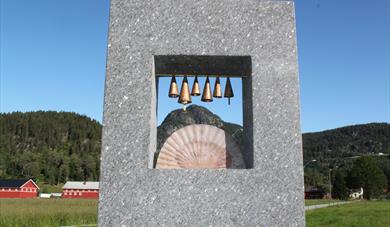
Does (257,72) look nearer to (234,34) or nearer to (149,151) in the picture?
(234,34)

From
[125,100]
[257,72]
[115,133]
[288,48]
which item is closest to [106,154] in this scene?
[115,133]

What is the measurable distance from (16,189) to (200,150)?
3926 inches

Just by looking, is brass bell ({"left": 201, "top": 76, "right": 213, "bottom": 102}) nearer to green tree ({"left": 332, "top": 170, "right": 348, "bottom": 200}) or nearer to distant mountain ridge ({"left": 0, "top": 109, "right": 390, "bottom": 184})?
distant mountain ridge ({"left": 0, "top": 109, "right": 390, "bottom": 184})

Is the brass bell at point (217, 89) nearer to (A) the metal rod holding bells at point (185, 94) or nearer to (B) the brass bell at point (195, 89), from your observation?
(B) the brass bell at point (195, 89)

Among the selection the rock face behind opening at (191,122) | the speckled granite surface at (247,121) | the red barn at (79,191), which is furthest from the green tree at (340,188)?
the speckled granite surface at (247,121)

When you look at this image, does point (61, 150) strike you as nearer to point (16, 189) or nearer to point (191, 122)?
point (16, 189)

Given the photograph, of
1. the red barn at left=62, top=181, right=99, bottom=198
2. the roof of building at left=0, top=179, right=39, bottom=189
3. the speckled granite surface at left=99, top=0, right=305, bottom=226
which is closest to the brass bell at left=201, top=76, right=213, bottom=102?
the speckled granite surface at left=99, top=0, right=305, bottom=226

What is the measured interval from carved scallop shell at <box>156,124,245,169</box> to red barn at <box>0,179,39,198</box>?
321 ft

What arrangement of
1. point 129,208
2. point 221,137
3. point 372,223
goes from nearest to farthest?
point 129,208 < point 221,137 < point 372,223

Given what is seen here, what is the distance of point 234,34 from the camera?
4258 millimetres

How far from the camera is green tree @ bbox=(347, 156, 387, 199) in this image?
80688 mm

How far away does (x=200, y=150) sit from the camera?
15.0 feet

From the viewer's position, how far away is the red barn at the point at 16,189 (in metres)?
91.4

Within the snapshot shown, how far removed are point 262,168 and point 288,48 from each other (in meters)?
1.37
